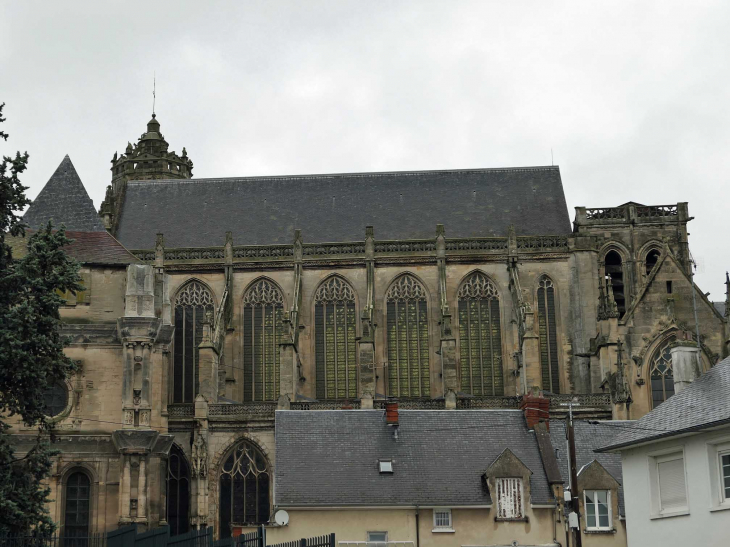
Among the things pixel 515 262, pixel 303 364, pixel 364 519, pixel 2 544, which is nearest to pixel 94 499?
pixel 364 519

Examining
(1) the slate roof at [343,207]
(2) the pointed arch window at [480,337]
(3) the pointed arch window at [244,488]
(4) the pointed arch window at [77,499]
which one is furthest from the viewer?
(1) the slate roof at [343,207]

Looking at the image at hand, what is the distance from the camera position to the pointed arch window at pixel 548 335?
46875 millimetres

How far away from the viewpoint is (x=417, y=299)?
160 ft

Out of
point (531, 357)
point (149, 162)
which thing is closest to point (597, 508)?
point (531, 357)

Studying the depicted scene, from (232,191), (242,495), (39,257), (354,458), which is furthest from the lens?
(232,191)

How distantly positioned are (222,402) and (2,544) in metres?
21.8

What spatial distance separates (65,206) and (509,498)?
1862 centimetres

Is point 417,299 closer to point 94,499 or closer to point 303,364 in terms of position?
point 303,364

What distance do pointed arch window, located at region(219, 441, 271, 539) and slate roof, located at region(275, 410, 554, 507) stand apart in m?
4.23

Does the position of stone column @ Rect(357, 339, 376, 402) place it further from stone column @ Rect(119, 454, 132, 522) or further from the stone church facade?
stone column @ Rect(119, 454, 132, 522)

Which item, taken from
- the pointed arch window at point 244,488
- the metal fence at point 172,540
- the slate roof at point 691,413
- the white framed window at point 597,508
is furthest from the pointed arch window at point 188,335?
the slate roof at point 691,413

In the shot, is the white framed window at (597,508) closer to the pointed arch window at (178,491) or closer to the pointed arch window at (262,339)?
the pointed arch window at (178,491)

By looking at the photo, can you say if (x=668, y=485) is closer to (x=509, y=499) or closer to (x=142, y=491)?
(x=509, y=499)

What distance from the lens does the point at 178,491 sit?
42344 mm
